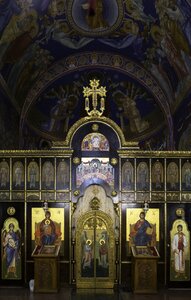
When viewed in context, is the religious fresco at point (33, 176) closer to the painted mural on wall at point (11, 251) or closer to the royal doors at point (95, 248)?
the painted mural on wall at point (11, 251)

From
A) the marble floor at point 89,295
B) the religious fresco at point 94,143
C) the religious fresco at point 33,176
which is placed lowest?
the marble floor at point 89,295

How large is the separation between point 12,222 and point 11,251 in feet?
2.76

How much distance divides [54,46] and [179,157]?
26.9ft

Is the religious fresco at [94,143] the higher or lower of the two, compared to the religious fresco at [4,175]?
higher

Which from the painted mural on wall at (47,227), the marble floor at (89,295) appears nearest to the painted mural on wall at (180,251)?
the marble floor at (89,295)

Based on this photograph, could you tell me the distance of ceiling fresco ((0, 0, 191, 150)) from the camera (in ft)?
54.9

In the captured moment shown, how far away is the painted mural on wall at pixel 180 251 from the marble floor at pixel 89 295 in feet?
1.65

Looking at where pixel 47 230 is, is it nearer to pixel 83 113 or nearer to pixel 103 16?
pixel 103 16

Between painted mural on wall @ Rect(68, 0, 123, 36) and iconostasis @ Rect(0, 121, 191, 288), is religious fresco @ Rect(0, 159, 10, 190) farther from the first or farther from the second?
painted mural on wall @ Rect(68, 0, 123, 36)

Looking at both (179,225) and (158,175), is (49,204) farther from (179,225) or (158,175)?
(179,225)

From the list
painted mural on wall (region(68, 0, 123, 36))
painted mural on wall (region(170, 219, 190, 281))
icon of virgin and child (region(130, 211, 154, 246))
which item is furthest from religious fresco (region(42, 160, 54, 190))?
painted mural on wall (region(68, 0, 123, 36))

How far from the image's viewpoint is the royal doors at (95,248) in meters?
14.4

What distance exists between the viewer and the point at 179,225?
14.6 meters

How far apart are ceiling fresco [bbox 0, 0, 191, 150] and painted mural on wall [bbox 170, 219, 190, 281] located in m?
5.21
